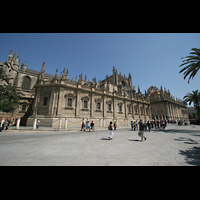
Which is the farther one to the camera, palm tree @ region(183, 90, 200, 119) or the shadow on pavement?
palm tree @ region(183, 90, 200, 119)

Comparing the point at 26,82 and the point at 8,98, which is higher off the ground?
the point at 26,82

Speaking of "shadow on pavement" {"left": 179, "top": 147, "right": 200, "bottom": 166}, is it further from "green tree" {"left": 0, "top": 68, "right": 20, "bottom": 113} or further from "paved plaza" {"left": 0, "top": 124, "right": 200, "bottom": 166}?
"green tree" {"left": 0, "top": 68, "right": 20, "bottom": 113}

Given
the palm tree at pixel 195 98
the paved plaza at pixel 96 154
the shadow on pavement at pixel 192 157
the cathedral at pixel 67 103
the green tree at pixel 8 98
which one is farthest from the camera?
the palm tree at pixel 195 98

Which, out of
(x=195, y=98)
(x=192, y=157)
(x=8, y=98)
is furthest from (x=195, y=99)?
(x=8, y=98)

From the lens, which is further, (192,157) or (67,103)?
(67,103)

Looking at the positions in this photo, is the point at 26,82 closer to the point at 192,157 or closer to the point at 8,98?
the point at 8,98

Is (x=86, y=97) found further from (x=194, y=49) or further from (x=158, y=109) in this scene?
(x=158, y=109)

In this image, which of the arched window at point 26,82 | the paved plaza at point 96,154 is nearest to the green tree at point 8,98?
the arched window at point 26,82

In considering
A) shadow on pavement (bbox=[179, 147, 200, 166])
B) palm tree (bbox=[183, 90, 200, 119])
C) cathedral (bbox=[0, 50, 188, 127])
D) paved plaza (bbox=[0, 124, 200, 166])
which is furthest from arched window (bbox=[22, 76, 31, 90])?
palm tree (bbox=[183, 90, 200, 119])

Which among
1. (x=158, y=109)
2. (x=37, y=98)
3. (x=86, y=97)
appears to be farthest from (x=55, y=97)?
(x=158, y=109)

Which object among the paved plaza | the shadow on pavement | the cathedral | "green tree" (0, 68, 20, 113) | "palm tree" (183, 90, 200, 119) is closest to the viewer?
the paved plaza

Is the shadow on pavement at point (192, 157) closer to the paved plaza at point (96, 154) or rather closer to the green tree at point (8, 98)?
the paved plaza at point (96, 154)
